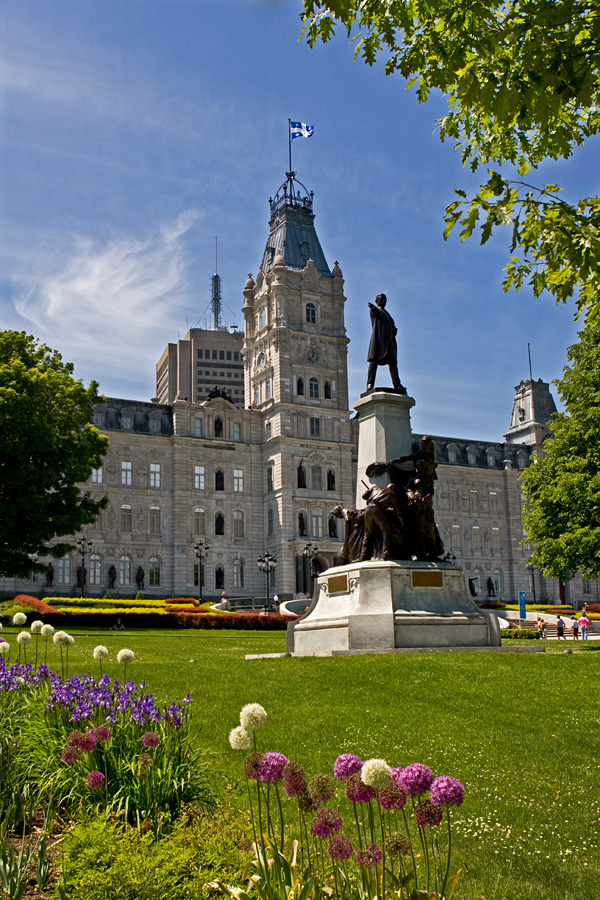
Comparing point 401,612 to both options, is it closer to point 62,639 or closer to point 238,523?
→ point 62,639

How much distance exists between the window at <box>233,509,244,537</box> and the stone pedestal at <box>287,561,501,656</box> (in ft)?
169

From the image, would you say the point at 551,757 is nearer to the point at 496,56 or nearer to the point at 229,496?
the point at 496,56

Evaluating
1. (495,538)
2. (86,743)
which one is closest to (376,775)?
(86,743)

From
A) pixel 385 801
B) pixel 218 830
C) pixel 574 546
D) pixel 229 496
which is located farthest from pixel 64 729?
pixel 229 496

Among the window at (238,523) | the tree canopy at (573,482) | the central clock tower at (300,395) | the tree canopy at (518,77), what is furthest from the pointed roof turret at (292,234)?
the tree canopy at (518,77)

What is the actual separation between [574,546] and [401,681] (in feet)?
63.7

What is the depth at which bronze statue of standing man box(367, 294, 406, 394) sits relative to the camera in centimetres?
2275

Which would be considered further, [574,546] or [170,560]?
[170,560]

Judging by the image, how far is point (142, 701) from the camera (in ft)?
24.7

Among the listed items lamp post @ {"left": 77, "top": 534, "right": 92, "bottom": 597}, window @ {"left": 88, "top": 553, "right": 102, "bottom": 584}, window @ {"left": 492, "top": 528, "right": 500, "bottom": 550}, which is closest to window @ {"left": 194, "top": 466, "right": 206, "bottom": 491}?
window @ {"left": 88, "top": 553, "right": 102, "bottom": 584}

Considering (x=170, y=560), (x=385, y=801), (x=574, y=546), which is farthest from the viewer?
(x=170, y=560)

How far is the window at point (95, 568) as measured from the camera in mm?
65938

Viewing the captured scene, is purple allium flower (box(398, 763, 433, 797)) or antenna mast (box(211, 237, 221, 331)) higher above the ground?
antenna mast (box(211, 237, 221, 331))

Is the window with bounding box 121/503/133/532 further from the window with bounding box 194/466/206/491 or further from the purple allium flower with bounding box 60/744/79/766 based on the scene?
the purple allium flower with bounding box 60/744/79/766
